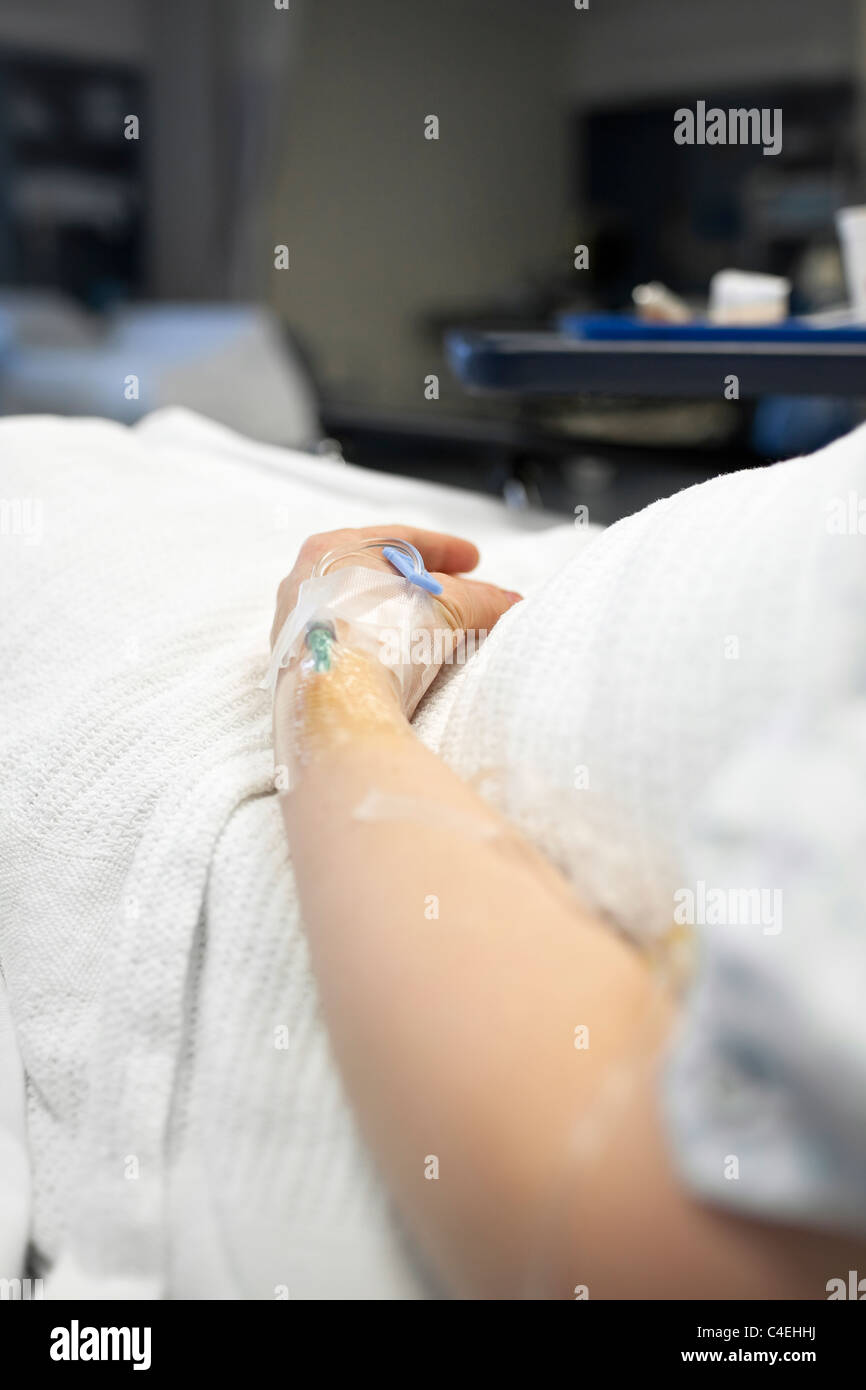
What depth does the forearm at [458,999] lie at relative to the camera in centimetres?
33

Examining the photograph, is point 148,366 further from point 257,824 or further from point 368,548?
point 257,824

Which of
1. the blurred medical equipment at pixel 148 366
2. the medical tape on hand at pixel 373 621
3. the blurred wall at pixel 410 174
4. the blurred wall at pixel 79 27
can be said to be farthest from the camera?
the blurred wall at pixel 410 174

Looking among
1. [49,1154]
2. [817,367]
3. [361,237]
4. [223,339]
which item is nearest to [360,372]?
[361,237]

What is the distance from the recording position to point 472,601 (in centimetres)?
62

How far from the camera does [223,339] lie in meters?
3.25

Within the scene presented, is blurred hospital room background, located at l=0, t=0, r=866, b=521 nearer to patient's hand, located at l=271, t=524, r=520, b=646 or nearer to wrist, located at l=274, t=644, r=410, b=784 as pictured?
patient's hand, located at l=271, t=524, r=520, b=646

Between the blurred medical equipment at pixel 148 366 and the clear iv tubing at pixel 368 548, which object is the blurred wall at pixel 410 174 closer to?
the blurred medical equipment at pixel 148 366

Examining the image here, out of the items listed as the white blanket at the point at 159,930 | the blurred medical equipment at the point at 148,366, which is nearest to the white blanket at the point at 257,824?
the white blanket at the point at 159,930

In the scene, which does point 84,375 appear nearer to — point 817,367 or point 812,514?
point 817,367

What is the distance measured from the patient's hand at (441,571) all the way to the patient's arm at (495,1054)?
0.17 metres

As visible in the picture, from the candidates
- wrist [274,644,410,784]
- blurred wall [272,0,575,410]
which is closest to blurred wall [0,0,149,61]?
blurred wall [272,0,575,410]

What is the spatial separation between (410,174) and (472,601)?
432cm

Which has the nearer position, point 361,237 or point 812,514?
point 812,514
